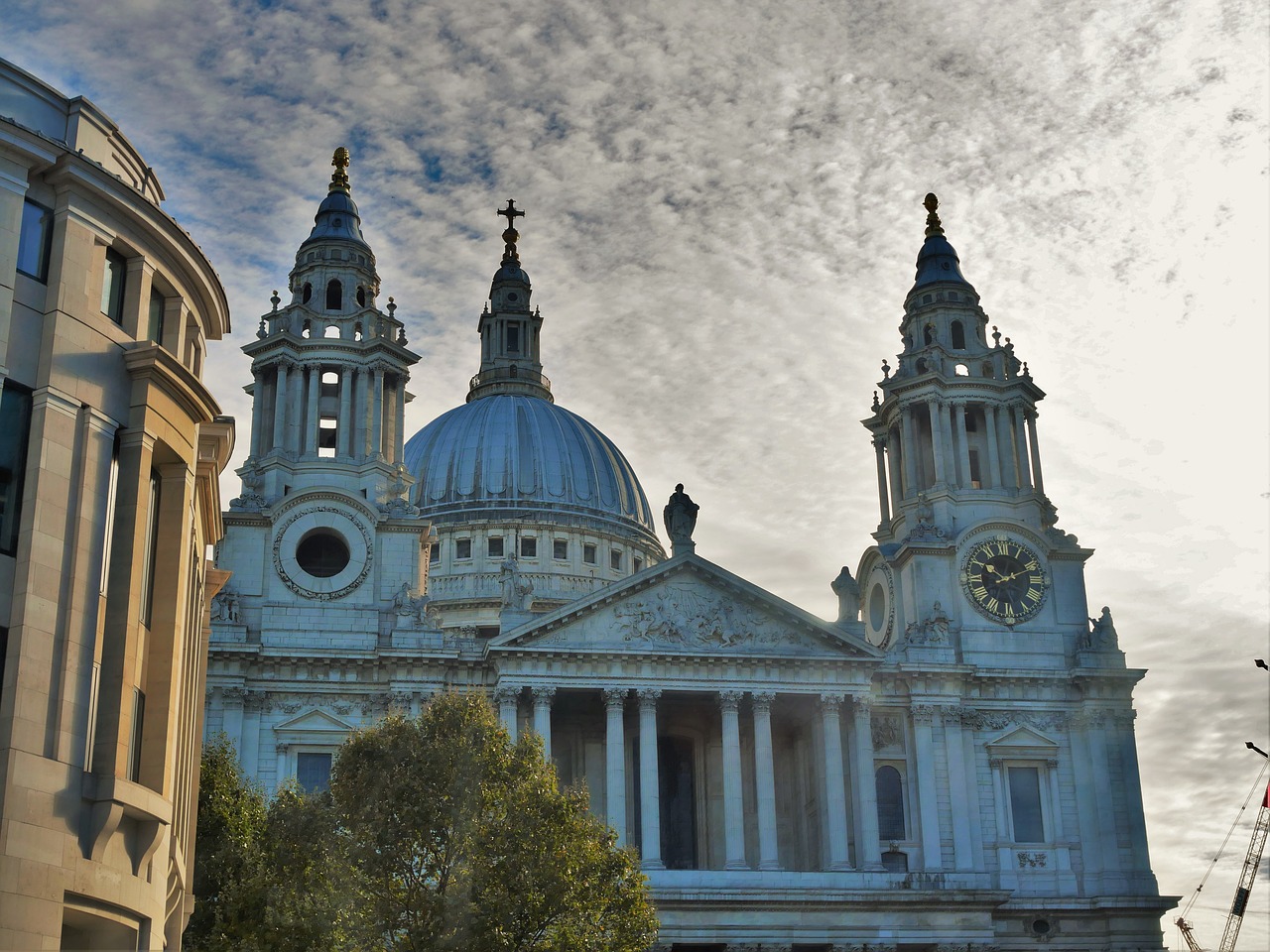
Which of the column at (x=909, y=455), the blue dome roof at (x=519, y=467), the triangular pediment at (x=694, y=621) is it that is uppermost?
the blue dome roof at (x=519, y=467)

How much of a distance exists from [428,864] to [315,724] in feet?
79.7

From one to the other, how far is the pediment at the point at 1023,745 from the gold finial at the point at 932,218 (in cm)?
2647

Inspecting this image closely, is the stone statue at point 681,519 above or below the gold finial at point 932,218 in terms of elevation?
below

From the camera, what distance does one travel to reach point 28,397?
2616 cm

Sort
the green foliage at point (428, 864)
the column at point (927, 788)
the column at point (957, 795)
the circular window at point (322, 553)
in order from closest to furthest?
the green foliage at point (428, 864)
the column at point (927, 788)
the column at point (957, 795)
the circular window at point (322, 553)

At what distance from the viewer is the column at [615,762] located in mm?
62156

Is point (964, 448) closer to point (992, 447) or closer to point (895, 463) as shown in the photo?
point (992, 447)

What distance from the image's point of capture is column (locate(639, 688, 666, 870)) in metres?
61.3

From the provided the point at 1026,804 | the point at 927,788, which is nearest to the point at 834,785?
the point at 927,788

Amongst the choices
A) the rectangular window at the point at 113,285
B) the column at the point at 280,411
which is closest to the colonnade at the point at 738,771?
the column at the point at 280,411

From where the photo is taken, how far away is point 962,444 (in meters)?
75.1

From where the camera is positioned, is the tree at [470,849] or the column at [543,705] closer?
the tree at [470,849]

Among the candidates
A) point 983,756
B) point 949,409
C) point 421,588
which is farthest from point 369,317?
point 983,756

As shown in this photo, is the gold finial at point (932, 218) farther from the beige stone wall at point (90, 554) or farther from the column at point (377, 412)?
the beige stone wall at point (90, 554)
